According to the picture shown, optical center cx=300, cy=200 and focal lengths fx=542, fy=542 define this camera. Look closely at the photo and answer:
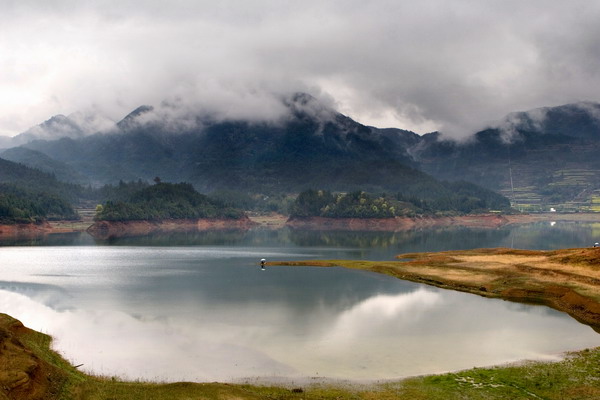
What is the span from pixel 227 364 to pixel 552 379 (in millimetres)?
18159

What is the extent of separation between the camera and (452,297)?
188 feet

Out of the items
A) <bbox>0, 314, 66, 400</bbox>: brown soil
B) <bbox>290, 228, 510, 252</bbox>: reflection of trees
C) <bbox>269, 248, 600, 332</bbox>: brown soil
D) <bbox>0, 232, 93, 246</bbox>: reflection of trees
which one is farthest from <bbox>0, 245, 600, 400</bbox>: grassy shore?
<bbox>0, 232, 93, 246</bbox>: reflection of trees

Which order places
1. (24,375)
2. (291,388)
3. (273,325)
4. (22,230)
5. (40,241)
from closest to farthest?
(24,375) → (291,388) → (273,325) → (40,241) → (22,230)

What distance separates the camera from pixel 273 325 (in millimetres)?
42594

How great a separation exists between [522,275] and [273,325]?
120 feet

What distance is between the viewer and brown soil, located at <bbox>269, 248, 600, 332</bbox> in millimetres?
51997

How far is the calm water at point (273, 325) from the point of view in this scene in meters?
32.7

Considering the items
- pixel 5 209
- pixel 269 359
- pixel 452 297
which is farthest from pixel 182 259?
pixel 5 209

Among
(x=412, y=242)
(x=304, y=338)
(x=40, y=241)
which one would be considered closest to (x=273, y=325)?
(x=304, y=338)

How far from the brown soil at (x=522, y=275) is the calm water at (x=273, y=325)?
338 centimetres

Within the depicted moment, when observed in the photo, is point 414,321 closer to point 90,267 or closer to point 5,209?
point 90,267

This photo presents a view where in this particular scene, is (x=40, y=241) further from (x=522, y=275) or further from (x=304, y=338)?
(x=304, y=338)

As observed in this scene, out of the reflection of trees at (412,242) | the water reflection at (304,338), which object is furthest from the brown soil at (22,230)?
the water reflection at (304,338)

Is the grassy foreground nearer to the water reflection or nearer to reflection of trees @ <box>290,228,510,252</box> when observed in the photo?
the water reflection
